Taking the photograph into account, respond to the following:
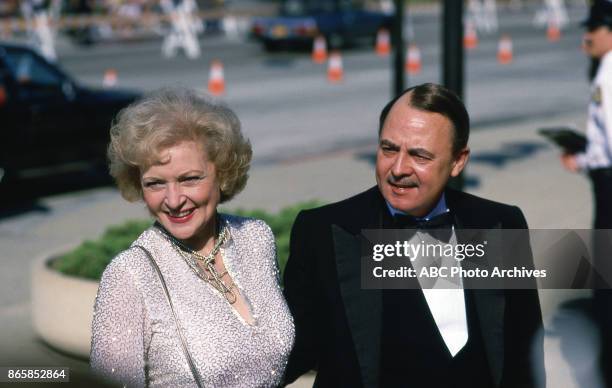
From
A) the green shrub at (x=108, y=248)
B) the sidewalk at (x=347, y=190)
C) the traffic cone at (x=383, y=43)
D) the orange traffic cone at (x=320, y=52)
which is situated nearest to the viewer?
the green shrub at (x=108, y=248)

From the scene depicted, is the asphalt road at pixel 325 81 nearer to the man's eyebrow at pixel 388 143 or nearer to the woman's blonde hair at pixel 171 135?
the woman's blonde hair at pixel 171 135

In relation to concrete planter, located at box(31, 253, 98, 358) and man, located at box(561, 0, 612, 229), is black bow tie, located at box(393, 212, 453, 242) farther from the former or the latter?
concrete planter, located at box(31, 253, 98, 358)

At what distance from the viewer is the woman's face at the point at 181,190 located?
292 cm

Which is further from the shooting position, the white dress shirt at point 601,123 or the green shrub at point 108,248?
the green shrub at point 108,248

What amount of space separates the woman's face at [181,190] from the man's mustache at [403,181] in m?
0.53

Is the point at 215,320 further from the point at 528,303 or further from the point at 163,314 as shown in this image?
the point at 528,303

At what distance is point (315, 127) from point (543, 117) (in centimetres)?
362

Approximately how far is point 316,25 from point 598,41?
23.7m

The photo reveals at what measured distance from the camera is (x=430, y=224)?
9.78 ft

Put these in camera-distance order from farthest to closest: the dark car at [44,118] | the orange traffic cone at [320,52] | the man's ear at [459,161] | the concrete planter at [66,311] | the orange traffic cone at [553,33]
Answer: the orange traffic cone at [553,33]
the orange traffic cone at [320,52]
the dark car at [44,118]
the concrete planter at [66,311]
the man's ear at [459,161]

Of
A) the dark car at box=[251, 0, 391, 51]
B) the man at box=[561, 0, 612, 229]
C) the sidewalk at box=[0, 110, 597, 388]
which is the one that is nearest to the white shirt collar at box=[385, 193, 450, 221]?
the man at box=[561, 0, 612, 229]

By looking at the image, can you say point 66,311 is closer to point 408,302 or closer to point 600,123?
point 600,123

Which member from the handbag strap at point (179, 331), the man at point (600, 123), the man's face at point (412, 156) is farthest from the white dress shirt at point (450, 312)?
the man at point (600, 123)

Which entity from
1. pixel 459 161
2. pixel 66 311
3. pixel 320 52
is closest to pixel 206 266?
pixel 459 161
